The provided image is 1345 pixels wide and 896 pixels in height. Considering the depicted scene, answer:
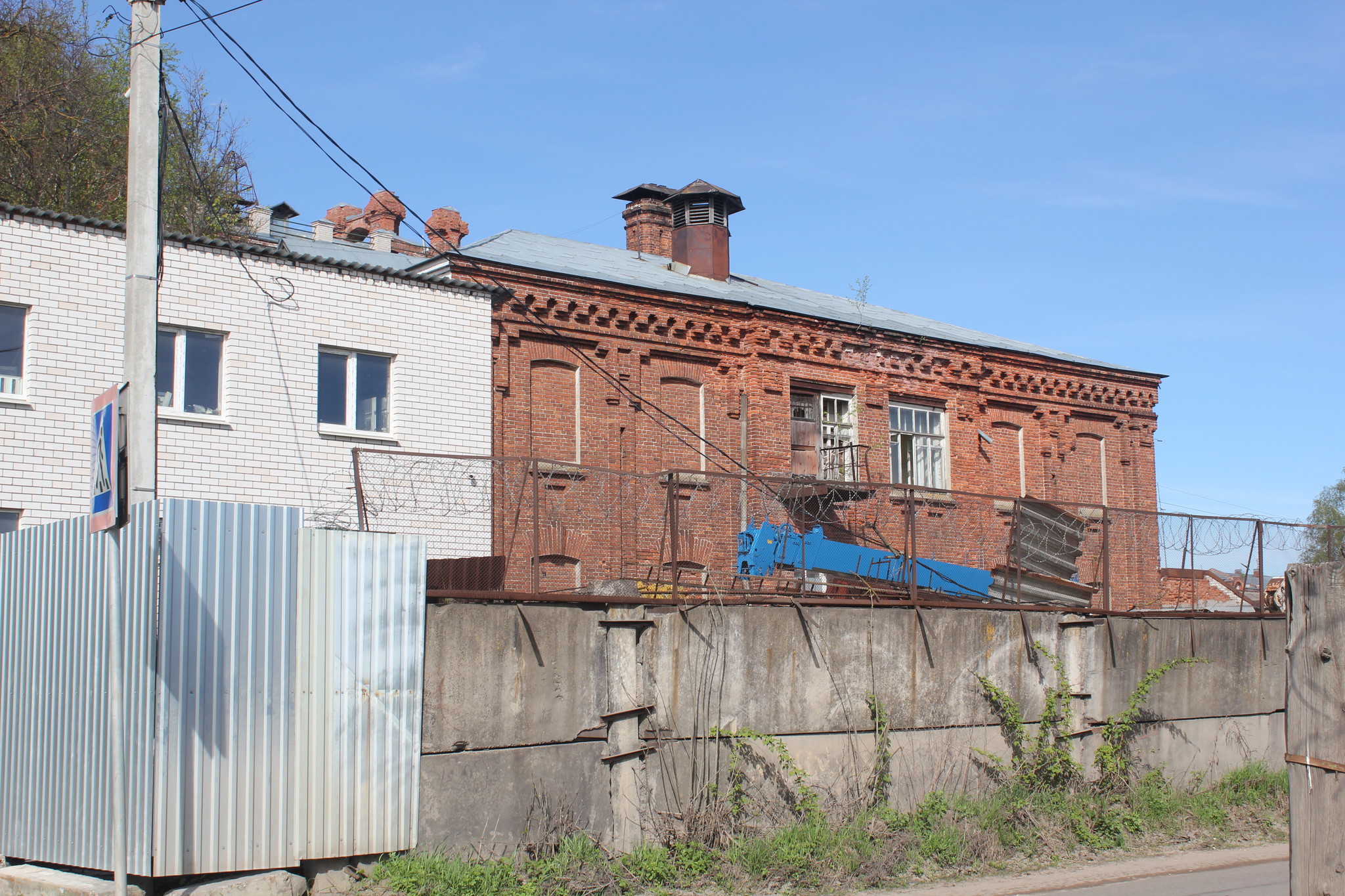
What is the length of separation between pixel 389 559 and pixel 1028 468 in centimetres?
1855

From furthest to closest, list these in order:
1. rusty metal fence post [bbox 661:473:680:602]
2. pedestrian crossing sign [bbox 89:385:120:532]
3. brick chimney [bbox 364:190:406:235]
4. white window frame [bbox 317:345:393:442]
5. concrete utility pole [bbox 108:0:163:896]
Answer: brick chimney [bbox 364:190:406:235] < white window frame [bbox 317:345:393:442] < rusty metal fence post [bbox 661:473:680:602] < concrete utility pole [bbox 108:0:163:896] < pedestrian crossing sign [bbox 89:385:120:532]

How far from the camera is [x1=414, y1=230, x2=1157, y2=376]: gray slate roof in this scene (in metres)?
19.8

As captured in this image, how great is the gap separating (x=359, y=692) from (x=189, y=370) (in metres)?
7.13

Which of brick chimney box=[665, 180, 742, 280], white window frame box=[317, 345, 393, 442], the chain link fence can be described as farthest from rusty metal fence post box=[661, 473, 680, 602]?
brick chimney box=[665, 180, 742, 280]

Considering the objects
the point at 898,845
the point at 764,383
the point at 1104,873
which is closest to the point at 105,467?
the point at 898,845

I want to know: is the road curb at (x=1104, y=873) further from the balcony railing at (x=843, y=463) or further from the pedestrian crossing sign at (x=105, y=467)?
the balcony railing at (x=843, y=463)

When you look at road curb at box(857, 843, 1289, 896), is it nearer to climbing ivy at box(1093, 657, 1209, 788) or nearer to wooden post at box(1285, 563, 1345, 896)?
climbing ivy at box(1093, 657, 1209, 788)

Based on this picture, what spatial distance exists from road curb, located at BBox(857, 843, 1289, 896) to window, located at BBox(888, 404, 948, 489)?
429 inches

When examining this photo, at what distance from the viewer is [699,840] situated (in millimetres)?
10594

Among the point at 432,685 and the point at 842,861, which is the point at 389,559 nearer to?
the point at 432,685

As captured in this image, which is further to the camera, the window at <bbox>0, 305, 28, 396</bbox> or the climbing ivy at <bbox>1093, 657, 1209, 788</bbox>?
the climbing ivy at <bbox>1093, 657, 1209, 788</bbox>

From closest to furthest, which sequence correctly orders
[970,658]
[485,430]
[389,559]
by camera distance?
[389,559], [970,658], [485,430]

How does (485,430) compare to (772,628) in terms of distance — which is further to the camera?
(485,430)

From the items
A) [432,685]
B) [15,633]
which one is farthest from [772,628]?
[15,633]
